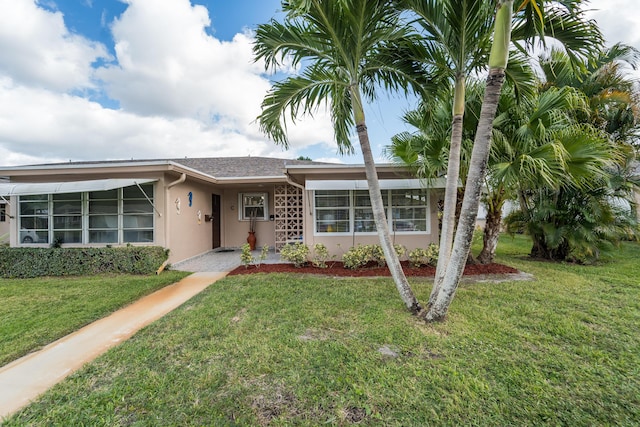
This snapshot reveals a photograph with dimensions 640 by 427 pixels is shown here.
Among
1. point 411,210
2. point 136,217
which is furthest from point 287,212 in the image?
point 136,217

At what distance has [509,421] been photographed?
7.71 feet

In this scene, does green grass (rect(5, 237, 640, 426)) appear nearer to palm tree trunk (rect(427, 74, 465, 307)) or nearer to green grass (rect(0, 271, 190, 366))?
palm tree trunk (rect(427, 74, 465, 307))

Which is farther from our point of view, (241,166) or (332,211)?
(241,166)

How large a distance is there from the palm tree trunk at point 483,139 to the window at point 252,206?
397 inches

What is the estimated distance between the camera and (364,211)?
30.3 feet

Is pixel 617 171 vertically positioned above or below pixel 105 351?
above

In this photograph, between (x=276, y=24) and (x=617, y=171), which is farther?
(x=617, y=171)

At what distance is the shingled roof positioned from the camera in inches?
465

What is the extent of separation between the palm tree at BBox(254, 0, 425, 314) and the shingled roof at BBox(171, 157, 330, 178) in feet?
17.7

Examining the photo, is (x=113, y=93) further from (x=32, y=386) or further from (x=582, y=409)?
(x=582, y=409)

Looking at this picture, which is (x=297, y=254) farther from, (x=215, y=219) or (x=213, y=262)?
(x=215, y=219)

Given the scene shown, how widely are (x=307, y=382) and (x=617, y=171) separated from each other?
464 inches

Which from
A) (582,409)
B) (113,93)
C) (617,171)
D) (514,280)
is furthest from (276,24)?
(113,93)

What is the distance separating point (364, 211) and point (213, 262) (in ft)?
18.6
